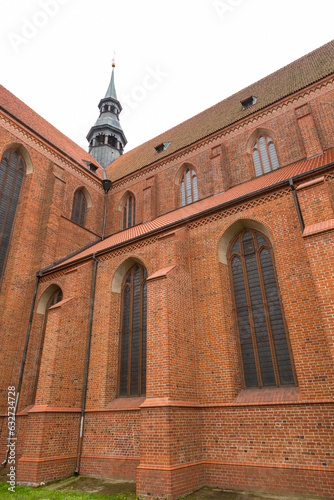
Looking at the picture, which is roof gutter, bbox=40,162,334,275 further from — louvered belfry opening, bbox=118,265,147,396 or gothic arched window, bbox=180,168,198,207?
gothic arched window, bbox=180,168,198,207

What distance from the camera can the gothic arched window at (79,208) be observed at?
1727 centimetres

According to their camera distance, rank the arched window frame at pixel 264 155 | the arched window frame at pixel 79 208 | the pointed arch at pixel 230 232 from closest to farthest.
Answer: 1. the pointed arch at pixel 230 232
2. the arched window frame at pixel 264 155
3. the arched window frame at pixel 79 208

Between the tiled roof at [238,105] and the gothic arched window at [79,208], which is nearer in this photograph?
the tiled roof at [238,105]

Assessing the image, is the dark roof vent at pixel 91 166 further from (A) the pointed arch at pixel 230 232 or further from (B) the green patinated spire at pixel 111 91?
(B) the green patinated spire at pixel 111 91

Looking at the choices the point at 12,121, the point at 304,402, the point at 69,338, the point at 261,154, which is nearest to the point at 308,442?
the point at 304,402

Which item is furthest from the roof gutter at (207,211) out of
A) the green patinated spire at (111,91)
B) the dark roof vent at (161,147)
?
the green patinated spire at (111,91)

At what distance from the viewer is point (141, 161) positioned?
1941 centimetres

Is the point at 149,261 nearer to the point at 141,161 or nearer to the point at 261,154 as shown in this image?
the point at 261,154

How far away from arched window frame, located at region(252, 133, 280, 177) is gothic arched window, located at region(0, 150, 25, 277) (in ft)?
35.1

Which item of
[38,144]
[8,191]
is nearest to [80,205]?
[38,144]

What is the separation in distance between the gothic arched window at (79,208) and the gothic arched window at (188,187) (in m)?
5.66

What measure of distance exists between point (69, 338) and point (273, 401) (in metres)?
6.47

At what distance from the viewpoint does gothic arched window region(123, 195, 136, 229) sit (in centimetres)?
1769

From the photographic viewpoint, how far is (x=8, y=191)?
46.2 feet
